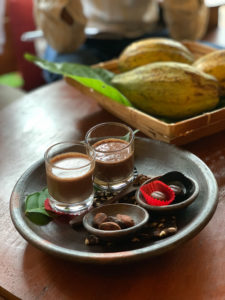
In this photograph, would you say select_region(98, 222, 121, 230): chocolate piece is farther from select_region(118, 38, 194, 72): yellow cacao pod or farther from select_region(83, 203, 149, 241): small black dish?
select_region(118, 38, 194, 72): yellow cacao pod

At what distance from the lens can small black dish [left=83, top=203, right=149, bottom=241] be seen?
1.89ft

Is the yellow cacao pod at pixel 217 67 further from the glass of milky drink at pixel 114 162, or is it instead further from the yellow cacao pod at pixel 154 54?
the glass of milky drink at pixel 114 162

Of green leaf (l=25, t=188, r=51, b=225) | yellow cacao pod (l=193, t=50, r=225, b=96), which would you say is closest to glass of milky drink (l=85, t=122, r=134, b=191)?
green leaf (l=25, t=188, r=51, b=225)

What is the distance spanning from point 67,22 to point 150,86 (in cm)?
71

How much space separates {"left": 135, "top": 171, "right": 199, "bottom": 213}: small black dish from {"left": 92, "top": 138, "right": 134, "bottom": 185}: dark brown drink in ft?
0.18

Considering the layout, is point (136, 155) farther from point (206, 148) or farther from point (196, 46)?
point (196, 46)

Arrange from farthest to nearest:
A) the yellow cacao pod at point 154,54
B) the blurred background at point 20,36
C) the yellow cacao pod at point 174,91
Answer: the blurred background at point 20,36 < the yellow cacao pod at point 154,54 < the yellow cacao pod at point 174,91

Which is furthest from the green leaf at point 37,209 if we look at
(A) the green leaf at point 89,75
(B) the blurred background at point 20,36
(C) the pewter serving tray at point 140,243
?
(B) the blurred background at point 20,36

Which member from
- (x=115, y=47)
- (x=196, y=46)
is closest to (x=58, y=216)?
(x=196, y=46)

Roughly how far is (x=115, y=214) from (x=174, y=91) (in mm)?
379

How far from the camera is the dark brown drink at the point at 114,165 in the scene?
72 cm

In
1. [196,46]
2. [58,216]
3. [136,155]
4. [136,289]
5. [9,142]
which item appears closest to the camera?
[136,289]

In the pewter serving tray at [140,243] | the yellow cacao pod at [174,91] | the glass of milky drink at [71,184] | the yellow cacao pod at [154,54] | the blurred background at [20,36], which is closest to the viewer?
the pewter serving tray at [140,243]

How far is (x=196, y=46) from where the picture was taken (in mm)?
1252
